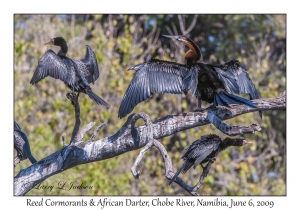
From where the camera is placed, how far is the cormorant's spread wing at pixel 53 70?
6305 millimetres

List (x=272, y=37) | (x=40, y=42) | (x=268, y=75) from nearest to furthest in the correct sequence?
(x=40, y=42) → (x=268, y=75) → (x=272, y=37)

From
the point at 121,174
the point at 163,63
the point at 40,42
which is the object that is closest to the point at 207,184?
the point at 121,174

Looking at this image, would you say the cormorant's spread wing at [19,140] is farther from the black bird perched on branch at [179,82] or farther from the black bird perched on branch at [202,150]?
the black bird perched on branch at [202,150]

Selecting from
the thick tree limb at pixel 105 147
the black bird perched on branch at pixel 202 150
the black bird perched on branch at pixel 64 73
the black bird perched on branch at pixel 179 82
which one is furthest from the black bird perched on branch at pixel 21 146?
the black bird perched on branch at pixel 202 150

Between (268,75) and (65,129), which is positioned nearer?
(65,129)

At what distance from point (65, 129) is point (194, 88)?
5.56m

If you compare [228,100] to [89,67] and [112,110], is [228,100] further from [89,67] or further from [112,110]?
[112,110]

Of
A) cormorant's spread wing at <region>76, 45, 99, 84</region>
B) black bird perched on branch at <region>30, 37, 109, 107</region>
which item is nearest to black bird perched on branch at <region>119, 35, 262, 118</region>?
black bird perched on branch at <region>30, 37, 109, 107</region>

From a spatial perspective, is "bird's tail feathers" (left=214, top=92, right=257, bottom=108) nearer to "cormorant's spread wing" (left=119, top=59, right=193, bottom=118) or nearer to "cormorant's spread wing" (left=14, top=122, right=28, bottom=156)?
"cormorant's spread wing" (left=119, top=59, right=193, bottom=118)

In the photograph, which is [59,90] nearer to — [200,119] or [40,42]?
[40,42]

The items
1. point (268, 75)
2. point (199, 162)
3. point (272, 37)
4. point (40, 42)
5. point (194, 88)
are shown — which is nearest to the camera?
point (199, 162)

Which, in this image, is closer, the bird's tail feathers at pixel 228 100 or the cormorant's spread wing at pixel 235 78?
the bird's tail feathers at pixel 228 100

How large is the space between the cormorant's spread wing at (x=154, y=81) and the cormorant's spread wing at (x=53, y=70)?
75cm

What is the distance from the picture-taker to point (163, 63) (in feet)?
20.2
